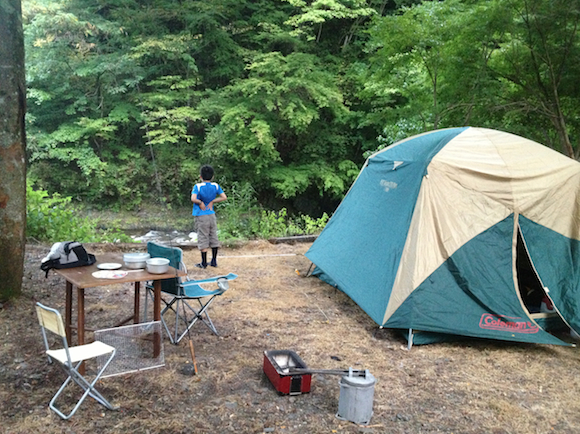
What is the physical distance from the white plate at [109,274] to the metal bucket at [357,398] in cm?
167

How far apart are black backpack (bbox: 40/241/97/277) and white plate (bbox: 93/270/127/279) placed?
0.28 m

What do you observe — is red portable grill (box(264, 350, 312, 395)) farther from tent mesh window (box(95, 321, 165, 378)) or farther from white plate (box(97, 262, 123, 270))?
white plate (box(97, 262, 123, 270))

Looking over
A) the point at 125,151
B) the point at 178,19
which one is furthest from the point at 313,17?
the point at 125,151

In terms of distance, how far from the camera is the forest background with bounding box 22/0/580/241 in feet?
40.2

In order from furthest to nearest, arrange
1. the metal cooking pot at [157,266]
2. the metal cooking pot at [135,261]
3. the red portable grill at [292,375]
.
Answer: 1. the metal cooking pot at [135,261]
2. the metal cooking pot at [157,266]
3. the red portable grill at [292,375]

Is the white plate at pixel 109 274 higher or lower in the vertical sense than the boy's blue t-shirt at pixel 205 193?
lower

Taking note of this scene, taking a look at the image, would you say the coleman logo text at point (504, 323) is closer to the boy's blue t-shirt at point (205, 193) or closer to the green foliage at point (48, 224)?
the boy's blue t-shirt at point (205, 193)

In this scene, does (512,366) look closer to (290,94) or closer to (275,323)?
(275,323)

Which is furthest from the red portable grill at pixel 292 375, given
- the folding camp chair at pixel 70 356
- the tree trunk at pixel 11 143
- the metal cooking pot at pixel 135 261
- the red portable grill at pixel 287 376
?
the tree trunk at pixel 11 143

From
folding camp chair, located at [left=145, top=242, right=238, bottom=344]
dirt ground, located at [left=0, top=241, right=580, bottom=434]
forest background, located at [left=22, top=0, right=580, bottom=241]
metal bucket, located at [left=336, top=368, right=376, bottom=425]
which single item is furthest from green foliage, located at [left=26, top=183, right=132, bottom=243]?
metal bucket, located at [left=336, top=368, right=376, bottom=425]

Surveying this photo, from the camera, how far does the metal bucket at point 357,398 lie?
2773 mm

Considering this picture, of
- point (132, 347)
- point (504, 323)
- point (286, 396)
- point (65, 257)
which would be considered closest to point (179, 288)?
point (132, 347)

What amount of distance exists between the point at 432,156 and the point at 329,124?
34.6 ft

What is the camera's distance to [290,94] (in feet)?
40.9
